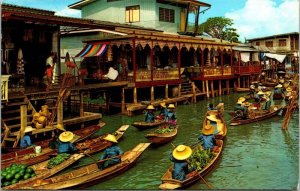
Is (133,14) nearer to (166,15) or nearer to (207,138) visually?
(166,15)

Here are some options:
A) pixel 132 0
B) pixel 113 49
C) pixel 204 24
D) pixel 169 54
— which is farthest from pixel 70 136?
pixel 204 24

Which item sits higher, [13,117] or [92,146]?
[13,117]

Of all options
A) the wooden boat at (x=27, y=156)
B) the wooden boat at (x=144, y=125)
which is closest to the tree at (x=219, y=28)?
the wooden boat at (x=144, y=125)

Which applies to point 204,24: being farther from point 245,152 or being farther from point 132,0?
point 245,152

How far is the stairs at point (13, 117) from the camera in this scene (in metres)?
13.8

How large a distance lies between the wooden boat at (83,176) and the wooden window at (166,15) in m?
21.0

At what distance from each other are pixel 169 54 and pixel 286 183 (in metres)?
20.5

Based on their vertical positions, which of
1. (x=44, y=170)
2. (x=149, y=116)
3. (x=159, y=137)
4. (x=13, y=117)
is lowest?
(x=44, y=170)

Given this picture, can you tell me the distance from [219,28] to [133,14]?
28970mm

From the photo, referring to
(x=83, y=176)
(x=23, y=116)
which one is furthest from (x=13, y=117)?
(x=83, y=176)

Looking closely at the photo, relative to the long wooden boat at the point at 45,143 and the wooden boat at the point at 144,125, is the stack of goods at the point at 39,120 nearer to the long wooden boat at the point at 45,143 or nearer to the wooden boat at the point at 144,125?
the long wooden boat at the point at 45,143

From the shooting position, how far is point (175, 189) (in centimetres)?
973

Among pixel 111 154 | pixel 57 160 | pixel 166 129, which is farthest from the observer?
pixel 166 129

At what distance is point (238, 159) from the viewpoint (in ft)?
44.8
